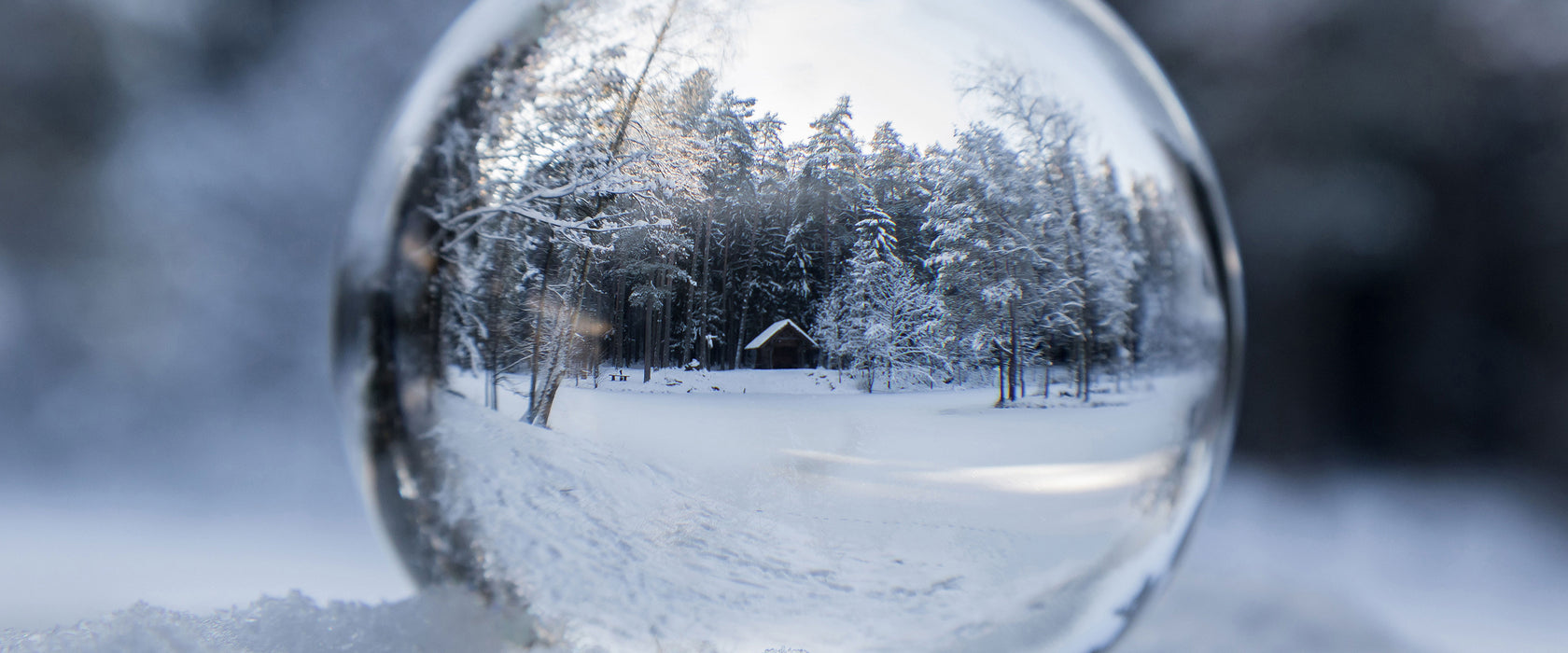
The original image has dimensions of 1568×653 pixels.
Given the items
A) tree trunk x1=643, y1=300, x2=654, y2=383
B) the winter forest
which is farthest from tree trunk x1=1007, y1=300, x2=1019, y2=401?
tree trunk x1=643, y1=300, x2=654, y2=383

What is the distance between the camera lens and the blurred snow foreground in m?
0.40

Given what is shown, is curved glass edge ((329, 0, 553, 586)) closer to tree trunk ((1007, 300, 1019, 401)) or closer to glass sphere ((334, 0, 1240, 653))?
glass sphere ((334, 0, 1240, 653))

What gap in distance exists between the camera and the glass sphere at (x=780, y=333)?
0.34 metres

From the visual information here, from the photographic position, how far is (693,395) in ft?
1.14

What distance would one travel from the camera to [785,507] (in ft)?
1.09

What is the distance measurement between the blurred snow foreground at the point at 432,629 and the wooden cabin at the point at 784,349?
0.18 m

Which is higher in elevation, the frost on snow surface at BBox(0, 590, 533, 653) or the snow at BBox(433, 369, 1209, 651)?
the snow at BBox(433, 369, 1209, 651)

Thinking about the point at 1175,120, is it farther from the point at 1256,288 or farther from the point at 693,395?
the point at 1256,288

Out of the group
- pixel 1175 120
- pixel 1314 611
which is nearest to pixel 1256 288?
pixel 1314 611

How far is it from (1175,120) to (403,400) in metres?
0.42

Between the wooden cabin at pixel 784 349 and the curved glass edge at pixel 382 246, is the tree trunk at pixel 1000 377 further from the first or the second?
the curved glass edge at pixel 382 246

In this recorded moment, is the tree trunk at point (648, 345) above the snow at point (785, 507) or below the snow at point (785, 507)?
above

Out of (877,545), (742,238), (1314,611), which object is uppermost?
(742,238)

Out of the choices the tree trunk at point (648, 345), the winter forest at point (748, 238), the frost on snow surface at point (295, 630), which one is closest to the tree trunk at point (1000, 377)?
the winter forest at point (748, 238)
